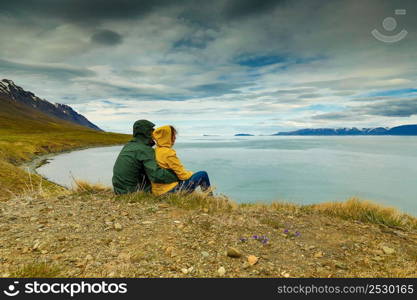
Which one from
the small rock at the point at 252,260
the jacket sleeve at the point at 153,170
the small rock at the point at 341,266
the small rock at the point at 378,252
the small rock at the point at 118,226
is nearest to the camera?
the small rock at the point at 252,260

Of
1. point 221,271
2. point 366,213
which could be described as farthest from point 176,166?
point 366,213

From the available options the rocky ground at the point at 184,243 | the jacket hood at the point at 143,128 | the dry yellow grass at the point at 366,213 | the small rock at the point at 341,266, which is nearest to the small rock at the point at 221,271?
the rocky ground at the point at 184,243

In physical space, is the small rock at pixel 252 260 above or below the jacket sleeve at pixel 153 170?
below

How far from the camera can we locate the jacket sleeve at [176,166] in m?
7.51

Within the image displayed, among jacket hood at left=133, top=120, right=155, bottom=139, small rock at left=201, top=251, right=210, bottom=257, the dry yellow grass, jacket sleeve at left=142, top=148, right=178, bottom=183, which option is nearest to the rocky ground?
small rock at left=201, top=251, right=210, bottom=257

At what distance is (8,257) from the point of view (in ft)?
14.9

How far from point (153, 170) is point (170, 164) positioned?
18.9 inches

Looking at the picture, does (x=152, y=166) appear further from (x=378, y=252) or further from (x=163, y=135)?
(x=378, y=252)

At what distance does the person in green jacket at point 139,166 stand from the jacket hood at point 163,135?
29 cm

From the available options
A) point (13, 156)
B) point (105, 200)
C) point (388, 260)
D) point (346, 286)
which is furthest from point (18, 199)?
point (13, 156)

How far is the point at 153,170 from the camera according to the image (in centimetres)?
744

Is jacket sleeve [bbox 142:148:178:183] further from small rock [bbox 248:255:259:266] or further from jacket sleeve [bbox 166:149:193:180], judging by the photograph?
small rock [bbox 248:255:259:266]

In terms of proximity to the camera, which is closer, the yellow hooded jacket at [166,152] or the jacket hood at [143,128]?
the yellow hooded jacket at [166,152]

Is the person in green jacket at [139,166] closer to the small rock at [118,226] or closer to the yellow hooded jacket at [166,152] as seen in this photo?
the yellow hooded jacket at [166,152]
